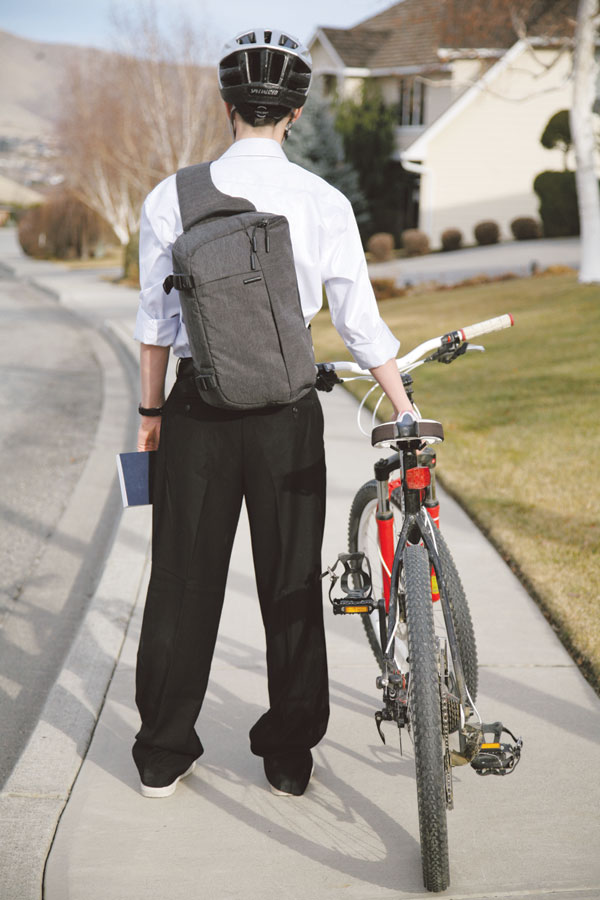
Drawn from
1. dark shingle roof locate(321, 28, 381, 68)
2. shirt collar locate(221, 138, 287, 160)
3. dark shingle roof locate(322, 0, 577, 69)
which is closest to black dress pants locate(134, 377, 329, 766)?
shirt collar locate(221, 138, 287, 160)

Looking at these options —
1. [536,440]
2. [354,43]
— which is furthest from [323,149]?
[536,440]

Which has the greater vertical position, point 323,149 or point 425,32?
point 425,32

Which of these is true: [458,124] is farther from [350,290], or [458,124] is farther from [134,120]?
[350,290]

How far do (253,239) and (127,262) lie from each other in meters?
24.9

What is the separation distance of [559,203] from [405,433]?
27624mm

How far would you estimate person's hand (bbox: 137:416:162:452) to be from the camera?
115 inches

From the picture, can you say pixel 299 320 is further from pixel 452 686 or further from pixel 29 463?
pixel 29 463

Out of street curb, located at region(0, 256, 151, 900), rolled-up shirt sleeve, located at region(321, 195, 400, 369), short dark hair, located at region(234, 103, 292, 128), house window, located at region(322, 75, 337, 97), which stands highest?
house window, located at region(322, 75, 337, 97)

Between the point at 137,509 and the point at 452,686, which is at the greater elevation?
the point at 452,686

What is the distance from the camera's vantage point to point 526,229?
2969 cm

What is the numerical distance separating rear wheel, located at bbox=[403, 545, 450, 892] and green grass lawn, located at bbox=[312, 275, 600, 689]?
56.6 inches

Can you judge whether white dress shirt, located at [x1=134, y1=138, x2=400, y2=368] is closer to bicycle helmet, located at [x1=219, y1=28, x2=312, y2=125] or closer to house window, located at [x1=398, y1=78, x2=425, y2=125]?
bicycle helmet, located at [x1=219, y1=28, x2=312, y2=125]

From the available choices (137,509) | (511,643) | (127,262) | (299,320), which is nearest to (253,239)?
(299,320)

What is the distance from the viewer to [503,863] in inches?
104
